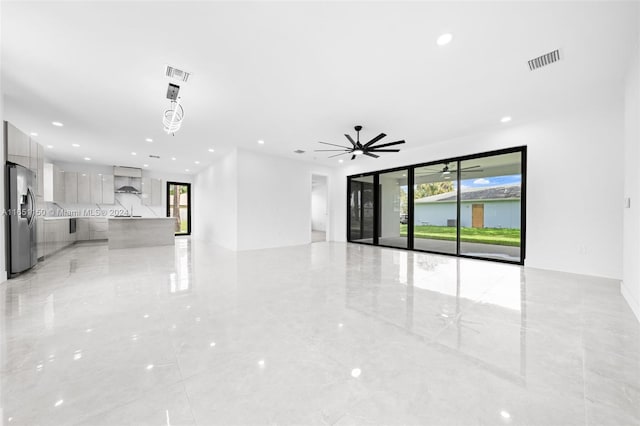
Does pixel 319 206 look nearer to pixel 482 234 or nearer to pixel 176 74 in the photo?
pixel 482 234

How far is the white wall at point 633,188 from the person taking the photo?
8.87ft

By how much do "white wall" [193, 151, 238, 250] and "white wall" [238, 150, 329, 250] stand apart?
0.83ft

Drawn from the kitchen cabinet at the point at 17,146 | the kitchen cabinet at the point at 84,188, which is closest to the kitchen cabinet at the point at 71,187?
the kitchen cabinet at the point at 84,188

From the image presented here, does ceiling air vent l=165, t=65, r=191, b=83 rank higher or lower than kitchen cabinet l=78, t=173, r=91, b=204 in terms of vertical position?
higher

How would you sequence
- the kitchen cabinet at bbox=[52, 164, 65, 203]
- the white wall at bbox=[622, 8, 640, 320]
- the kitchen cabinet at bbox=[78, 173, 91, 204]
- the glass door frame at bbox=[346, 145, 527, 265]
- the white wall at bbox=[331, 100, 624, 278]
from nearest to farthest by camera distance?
the white wall at bbox=[622, 8, 640, 320] → the white wall at bbox=[331, 100, 624, 278] → the glass door frame at bbox=[346, 145, 527, 265] → the kitchen cabinet at bbox=[52, 164, 65, 203] → the kitchen cabinet at bbox=[78, 173, 91, 204]

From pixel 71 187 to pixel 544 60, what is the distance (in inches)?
474

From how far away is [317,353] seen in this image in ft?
5.90

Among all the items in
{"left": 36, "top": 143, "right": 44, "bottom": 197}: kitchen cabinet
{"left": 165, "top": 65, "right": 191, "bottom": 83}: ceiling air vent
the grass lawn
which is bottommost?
the grass lawn

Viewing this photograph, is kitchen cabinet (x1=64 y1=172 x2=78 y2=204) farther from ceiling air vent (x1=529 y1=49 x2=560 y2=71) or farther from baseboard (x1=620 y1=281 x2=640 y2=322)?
baseboard (x1=620 y1=281 x2=640 y2=322)

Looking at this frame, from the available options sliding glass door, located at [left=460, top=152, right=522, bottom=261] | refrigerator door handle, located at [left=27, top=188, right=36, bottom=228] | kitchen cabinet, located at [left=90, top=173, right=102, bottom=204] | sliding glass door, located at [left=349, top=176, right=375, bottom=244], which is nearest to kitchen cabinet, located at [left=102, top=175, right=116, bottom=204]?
kitchen cabinet, located at [left=90, top=173, right=102, bottom=204]

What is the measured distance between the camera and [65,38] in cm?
254

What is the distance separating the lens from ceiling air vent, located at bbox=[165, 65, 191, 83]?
3074 mm

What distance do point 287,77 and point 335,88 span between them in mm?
712

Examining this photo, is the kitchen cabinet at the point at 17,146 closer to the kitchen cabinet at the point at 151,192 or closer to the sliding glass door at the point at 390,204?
the kitchen cabinet at the point at 151,192
